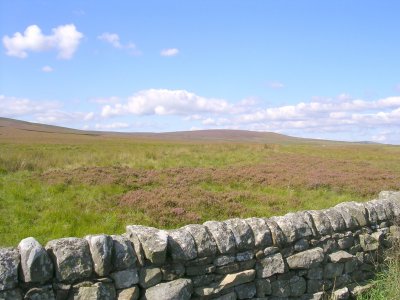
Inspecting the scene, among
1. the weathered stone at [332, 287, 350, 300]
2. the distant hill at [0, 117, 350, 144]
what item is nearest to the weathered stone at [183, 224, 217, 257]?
the weathered stone at [332, 287, 350, 300]

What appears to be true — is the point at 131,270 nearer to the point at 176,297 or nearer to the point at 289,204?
the point at 176,297

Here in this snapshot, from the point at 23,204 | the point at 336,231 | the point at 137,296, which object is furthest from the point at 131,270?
the point at 23,204

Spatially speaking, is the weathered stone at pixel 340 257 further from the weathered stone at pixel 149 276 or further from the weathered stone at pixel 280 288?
the weathered stone at pixel 149 276

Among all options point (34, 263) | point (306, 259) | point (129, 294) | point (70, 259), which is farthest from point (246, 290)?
point (34, 263)

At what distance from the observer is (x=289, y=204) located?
483 inches

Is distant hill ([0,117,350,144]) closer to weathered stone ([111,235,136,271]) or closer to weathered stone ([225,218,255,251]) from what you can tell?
weathered stone ([225,218,255,251])

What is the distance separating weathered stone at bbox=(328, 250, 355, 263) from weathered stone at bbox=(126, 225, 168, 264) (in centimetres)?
295

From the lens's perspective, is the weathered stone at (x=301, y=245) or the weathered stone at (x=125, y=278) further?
the weathered stone at (x=301, y=245)

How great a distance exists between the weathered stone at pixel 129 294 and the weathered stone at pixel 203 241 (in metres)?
0.88

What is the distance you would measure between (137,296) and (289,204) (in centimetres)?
865

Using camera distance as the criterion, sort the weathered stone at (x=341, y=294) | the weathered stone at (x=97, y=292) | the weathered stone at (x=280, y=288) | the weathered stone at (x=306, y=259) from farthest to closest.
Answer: the weathered stone at (x=341, y=294) < the weathered stone at (x=306, y=259) < the weathered stone at (x=280, y=288) < the weathered stone at (x=97, y=292)

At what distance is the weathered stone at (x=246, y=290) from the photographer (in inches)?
201

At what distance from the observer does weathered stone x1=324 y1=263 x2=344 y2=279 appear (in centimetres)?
602

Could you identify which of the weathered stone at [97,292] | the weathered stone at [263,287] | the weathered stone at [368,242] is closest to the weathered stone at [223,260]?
the weathered stone at [263,287]
